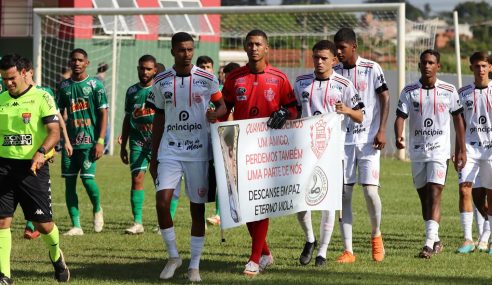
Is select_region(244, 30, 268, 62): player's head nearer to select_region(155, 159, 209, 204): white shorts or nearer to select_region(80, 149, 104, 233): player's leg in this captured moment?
select_region(155, 159, 209, 204): white shorts

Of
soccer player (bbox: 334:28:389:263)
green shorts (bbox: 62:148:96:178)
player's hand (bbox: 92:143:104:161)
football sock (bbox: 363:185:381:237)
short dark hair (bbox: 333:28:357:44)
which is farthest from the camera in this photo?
green shorts (bbox: 62:148:96:178)

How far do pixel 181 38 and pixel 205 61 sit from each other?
4557 mm

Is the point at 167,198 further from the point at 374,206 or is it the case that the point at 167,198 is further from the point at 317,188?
the point at 374,206

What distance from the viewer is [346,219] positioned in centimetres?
1138

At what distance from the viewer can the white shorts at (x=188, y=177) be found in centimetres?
995

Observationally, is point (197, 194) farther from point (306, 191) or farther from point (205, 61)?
point (205, 61)

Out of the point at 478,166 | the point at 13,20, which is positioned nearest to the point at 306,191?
the point at 478,166

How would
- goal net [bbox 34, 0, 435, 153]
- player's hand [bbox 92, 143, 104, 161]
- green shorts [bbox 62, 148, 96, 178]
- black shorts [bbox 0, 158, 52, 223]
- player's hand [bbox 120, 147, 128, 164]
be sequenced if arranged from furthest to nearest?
goal net [bbox 34, 0, 435, 153] → green shorts [bbox 62, 148, 96, 178] → player's hand [bbox 120, 147, 128, 164] → player's hand [bbox 92, 143, 104, 161] → black shorts [bbox 0, 158, 52, 223]

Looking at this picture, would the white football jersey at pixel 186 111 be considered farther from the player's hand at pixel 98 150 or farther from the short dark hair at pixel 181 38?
the player's hand at pixel 98 150

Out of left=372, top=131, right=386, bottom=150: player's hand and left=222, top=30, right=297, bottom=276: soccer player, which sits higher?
left=222, top=30, right=297, bottom=276: soccer player

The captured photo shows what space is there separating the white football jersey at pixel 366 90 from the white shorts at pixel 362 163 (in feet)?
0.24

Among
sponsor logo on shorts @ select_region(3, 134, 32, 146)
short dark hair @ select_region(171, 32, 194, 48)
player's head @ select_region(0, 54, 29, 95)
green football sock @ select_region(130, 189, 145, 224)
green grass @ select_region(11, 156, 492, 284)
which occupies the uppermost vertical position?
short dark hair @ select_region(171, 32, 194, 48)

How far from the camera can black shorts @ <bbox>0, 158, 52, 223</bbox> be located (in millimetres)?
9664

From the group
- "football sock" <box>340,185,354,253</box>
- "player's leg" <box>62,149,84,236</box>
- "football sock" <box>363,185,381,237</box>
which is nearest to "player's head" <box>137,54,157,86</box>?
"player's leg" <box>62,149,84,236</box>
